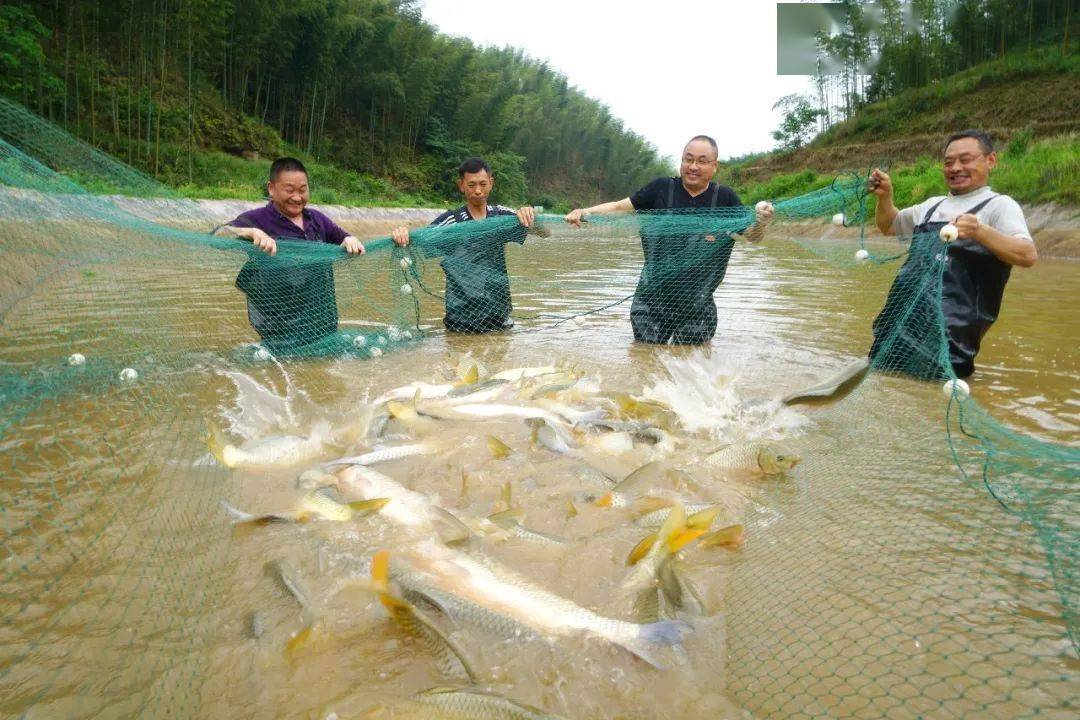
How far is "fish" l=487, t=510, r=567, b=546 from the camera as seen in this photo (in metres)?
2.64

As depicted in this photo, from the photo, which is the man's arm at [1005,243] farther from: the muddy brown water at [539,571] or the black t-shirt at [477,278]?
the black t-shirt at [477,278]

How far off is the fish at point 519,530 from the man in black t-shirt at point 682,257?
370cm

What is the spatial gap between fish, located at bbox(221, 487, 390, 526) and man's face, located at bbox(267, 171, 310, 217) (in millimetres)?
3386

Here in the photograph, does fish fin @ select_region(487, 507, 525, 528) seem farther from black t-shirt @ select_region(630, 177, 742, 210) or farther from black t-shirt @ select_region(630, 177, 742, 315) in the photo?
black t-shirt @ select_region(630, 177, 742, 210)

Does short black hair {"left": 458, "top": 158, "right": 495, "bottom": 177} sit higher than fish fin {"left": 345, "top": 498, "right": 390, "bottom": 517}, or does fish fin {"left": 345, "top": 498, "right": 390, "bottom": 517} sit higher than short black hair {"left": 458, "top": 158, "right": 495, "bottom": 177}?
short black hair {"left": 458, "top": 158, "right": 495, "bottom": 177}

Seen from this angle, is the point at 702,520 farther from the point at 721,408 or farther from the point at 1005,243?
the point at 1005,243

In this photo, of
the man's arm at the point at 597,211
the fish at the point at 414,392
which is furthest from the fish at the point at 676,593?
the man's arm at the point at 597,211

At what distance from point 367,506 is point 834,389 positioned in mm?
2926

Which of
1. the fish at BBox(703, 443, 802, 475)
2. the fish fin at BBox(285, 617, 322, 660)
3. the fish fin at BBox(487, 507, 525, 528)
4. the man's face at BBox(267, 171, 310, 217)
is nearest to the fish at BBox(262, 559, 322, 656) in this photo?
the fish fin at BBox(285, 617, 322, 660)

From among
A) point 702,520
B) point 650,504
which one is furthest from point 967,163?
point 702,520

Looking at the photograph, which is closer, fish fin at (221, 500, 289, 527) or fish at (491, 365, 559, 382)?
fish fin at (221, 500, 289, 527)

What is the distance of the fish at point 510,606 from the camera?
6.52 feet

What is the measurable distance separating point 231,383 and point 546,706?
13.0 feet

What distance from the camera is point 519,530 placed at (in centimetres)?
268
